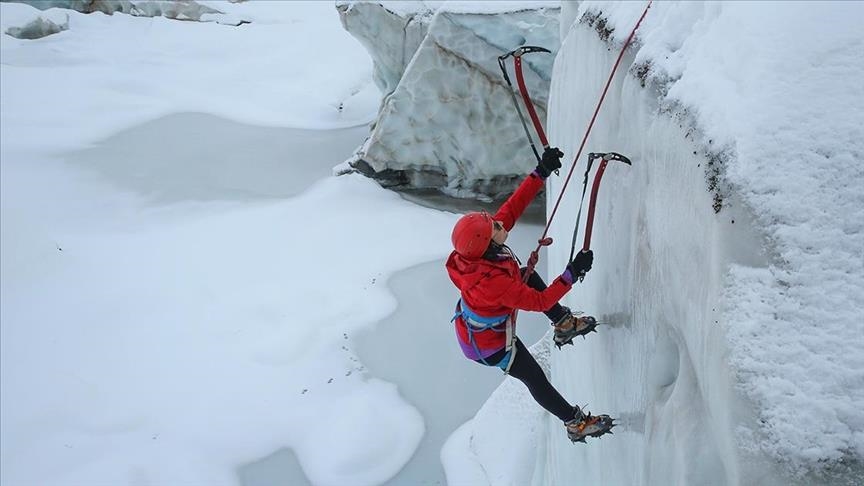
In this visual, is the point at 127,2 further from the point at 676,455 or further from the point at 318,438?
the point at 676,455

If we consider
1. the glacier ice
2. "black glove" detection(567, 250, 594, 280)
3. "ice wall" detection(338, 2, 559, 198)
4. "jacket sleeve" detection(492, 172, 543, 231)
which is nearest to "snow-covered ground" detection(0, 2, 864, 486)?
"black glove" detection(567, 250, 594, 280)

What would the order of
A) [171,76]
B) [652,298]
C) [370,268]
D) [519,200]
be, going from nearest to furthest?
[652,298] < [519,200] < [370,268] < [171,76]

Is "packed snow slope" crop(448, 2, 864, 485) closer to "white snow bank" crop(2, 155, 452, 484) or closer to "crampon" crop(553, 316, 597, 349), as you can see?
"crampon" crop(553, 316, 597, 349)

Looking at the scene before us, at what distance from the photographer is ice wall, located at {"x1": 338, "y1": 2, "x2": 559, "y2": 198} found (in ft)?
→ 25.0

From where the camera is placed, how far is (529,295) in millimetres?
Answer: 2092

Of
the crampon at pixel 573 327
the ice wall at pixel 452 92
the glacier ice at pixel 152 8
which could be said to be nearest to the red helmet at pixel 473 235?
the crampon at pixel 573 327

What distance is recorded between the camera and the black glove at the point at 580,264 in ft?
6.48

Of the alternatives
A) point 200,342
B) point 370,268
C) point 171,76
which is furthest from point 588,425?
point 171,76

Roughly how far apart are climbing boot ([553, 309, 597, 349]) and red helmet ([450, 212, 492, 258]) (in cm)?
39

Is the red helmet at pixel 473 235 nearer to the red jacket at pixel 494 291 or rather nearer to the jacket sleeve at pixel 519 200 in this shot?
the red jacket at pixel 494 291

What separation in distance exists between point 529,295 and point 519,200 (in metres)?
0.59

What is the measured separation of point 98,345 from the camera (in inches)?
246

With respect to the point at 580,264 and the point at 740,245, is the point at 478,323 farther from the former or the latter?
the point at 740,245

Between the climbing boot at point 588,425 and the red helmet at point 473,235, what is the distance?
65 centimetres
